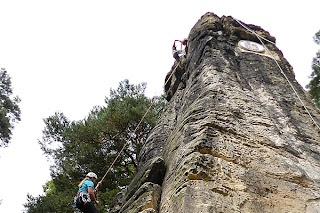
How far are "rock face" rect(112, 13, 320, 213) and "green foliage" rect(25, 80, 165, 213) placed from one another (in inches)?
149

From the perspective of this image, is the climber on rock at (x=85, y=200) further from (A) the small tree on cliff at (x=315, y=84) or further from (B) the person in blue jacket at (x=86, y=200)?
(A) the small tree on cliff at (x=315, y=84)

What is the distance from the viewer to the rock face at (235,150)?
4.04 meters

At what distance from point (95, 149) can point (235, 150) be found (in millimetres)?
8132

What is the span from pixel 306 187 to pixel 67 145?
1007cm

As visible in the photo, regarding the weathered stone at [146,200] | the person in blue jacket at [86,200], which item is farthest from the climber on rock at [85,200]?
the weathered stone at [146,200]

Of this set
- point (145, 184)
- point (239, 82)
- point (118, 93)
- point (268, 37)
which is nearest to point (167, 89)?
point (118, 93)

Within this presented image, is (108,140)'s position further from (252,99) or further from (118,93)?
(252,99)

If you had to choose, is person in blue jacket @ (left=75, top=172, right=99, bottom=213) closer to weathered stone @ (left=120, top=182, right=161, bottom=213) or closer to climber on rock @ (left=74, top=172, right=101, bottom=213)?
climber on rock @ (left=74, top=172, right=101, bottom=213)

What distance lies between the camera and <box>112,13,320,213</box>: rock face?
4.04m

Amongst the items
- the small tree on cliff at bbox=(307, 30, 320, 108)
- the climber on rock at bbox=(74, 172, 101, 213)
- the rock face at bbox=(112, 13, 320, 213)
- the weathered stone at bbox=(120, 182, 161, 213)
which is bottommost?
the climber on rock at bbox=(74, 172, 101, 213)

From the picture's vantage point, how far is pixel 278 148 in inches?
202

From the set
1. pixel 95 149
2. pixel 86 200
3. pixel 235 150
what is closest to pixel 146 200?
pixel 86 200

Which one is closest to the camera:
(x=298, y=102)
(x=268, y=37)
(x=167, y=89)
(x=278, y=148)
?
(x=278, y=148)

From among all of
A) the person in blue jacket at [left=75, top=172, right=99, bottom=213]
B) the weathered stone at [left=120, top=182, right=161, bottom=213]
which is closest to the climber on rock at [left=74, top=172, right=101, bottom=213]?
the person in blue jacket at [left=75, top=172, right=99, bottom=213]
